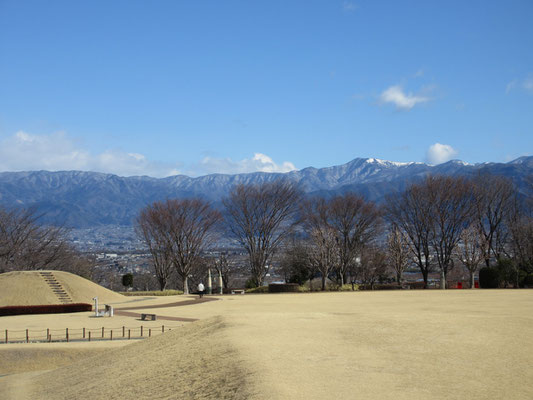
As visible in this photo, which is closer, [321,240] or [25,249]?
[321,240]

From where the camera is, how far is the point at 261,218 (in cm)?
6656

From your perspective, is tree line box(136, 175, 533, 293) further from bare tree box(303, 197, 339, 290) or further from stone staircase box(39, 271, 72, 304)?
stone staircase box(39, 271, 72, 304)

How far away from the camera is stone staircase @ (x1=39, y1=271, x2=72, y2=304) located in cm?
4559

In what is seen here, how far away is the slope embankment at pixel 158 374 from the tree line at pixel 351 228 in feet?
123

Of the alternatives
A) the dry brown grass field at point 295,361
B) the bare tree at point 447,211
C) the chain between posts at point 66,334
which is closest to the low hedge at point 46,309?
the chain between posts at point 66,334

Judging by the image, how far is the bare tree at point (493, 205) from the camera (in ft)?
216

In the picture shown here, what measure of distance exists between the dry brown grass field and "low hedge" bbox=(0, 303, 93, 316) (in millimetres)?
14248

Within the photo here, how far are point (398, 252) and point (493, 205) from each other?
14192 millimetres

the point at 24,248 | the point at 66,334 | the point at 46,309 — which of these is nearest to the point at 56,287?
the point at 46,309

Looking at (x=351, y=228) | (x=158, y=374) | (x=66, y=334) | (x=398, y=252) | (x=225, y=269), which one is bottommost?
(x=158, y=374)

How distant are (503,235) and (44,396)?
68.0 meters

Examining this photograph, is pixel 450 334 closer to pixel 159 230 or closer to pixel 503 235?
pixel 159 230

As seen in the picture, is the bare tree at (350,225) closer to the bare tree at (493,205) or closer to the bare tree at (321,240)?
the bare tree at (321,240)

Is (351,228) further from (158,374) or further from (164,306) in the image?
(158,374)
